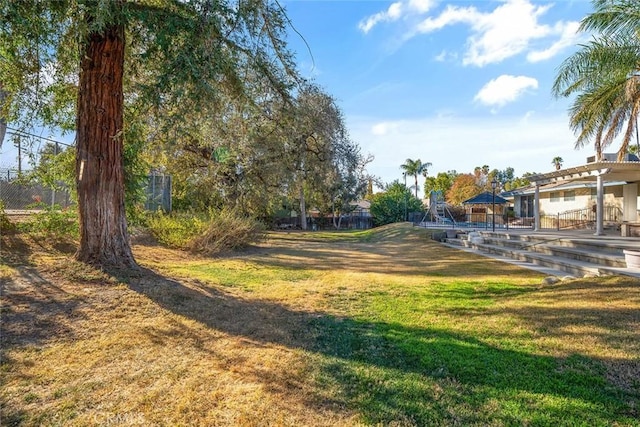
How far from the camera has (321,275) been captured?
773 cm

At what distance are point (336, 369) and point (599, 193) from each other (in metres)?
13.3

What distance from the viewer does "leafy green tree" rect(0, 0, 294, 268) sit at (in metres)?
4.89

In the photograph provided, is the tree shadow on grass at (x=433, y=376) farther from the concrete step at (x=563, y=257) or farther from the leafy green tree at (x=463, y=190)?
the leafy green tree at (x=463, y=190)

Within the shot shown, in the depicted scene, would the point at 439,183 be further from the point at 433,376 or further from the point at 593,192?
the point at 433,376

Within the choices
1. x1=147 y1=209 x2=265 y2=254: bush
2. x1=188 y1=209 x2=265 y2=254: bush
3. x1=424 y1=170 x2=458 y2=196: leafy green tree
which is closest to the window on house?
x1=188 y1=209 x2=265 y2=254: bush

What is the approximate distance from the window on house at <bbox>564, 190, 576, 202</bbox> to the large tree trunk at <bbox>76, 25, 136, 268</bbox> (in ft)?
71.6

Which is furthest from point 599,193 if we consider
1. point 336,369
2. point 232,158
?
point 232,158

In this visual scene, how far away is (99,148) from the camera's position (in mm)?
5730

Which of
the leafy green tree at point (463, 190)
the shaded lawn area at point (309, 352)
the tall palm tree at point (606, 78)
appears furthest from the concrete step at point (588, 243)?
the leafy green tree at point (463, 190)

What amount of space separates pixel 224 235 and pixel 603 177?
13012 millimetres

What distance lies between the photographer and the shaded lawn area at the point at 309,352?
95.7 inches

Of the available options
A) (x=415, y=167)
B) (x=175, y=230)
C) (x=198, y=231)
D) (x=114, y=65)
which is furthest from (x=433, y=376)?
(x=415, y=167)

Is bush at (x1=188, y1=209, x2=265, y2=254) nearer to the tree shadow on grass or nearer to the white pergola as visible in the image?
the tree shadow on grass

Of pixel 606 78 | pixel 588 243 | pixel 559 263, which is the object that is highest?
pixel 606 78
